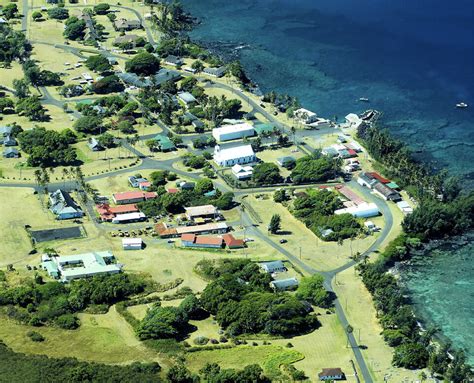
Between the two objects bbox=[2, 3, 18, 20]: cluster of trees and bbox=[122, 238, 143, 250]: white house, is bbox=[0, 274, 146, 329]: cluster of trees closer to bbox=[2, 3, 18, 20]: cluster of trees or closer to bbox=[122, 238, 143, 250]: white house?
bbox=[122, 238, 143, 250]: white house

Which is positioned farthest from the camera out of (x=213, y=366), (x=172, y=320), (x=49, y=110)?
(x=49, y=110)

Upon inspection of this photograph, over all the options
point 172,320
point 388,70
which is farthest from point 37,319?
point 388,70

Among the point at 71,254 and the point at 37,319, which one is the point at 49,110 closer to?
the point at 71,254

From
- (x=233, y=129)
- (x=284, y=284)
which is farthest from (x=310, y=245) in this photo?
(x=233, y=129)

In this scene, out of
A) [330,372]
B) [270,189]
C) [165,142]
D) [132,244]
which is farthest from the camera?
[165,142]

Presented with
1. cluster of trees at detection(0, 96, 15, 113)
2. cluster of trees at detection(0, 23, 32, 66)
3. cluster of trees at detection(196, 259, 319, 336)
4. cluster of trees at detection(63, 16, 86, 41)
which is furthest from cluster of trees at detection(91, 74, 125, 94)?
cluster of trees at detection(196, 259, 319, 336)

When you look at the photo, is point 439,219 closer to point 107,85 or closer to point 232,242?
point 232,242
